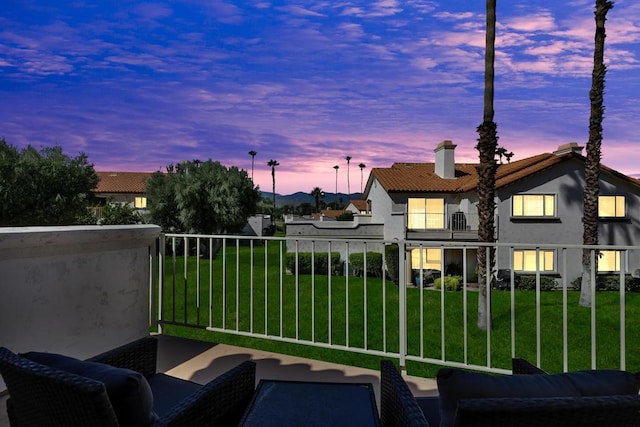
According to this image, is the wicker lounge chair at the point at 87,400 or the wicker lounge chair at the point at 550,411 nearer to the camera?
the wicker lounge chair at the point at 550,411

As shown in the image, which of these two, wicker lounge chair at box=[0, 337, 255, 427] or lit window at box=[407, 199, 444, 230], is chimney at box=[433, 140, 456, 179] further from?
wicker lounge chair at box=[0, 337, 255, 427]

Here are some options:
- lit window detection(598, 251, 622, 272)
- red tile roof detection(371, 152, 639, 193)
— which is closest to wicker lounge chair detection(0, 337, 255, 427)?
red tile roof detection(371, 152, 639, 193)

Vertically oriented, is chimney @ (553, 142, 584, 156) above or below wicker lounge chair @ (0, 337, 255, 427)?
Result: above

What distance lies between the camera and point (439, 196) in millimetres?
21391

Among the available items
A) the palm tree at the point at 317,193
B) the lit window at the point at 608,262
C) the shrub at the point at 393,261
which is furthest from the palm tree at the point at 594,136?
the palm tree at the point at 317,193

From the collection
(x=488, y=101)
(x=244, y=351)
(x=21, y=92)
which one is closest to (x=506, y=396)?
(x=244, y=351)

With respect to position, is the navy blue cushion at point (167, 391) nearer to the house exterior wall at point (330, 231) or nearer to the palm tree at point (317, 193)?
the house exterior wall at point (330, 231)

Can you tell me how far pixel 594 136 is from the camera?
46.4 feet

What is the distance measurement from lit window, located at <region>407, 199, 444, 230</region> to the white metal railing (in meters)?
2.22

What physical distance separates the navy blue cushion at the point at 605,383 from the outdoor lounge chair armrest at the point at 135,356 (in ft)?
6.09

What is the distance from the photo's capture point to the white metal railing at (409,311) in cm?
315

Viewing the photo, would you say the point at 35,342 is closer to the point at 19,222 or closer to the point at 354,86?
the point at 354,86

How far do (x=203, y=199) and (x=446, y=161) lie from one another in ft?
51.5

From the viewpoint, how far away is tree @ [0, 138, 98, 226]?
21438 mm
